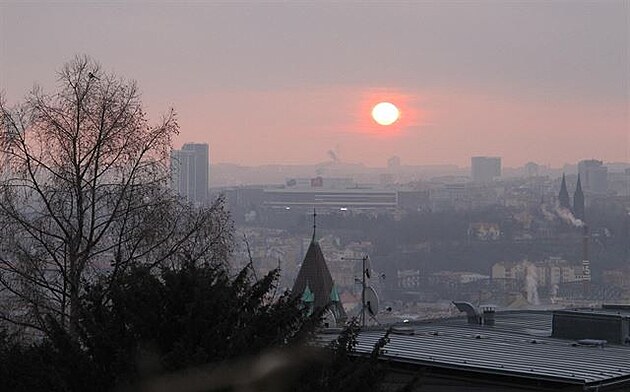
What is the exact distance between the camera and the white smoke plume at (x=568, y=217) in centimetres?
10570

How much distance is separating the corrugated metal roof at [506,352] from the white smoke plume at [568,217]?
82481mm

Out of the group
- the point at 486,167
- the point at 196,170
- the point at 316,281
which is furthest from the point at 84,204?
the point at 486,167

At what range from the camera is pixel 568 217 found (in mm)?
109188

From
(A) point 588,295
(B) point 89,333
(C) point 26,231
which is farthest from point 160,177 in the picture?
(A) point 588,295

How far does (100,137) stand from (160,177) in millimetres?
1085

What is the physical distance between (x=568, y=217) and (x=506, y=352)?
91.2 meters

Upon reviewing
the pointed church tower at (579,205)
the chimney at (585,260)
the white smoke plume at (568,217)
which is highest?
the pointed church tower at (579,205)

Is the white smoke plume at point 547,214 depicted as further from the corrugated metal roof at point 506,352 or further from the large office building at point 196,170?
the corrugated metal roof at point 506,352

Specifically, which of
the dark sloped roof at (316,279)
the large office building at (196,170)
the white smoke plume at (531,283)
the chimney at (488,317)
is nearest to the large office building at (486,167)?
the white smoke plume at (531,283)

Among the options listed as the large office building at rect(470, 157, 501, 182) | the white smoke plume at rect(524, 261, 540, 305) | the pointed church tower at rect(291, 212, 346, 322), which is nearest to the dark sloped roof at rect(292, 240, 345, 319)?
the pointed church tower at rect(291, 212, 346, 322)

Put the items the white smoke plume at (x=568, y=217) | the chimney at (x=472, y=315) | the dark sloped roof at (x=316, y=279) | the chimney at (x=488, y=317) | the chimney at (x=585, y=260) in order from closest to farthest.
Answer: the chimney at (x=488, y=317) < the chimney at (x=472, y=315) < the dark sloped roof at (x=316, y=279) < the chimney at (x=585, y=260) < the white smoke plume at (x=568, y=217)

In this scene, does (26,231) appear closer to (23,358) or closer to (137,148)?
(137,148)

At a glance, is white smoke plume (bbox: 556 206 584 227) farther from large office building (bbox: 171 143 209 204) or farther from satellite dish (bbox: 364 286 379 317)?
satellite dish (bbox: 364 286 379 317)

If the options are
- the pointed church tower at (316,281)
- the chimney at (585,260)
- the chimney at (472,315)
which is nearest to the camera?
the chimney at (472,315)
